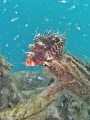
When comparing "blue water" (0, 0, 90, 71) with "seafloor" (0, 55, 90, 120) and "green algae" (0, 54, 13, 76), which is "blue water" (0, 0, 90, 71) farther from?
"seafloor" (0, 55, 90, 120)

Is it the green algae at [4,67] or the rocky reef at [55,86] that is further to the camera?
the green algae at [4,67]

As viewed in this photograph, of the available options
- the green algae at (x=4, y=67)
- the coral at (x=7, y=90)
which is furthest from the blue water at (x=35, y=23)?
the coral at (x=7, y=90)

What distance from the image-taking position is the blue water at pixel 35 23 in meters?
65.4

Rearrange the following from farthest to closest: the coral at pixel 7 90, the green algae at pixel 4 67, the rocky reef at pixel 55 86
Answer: the green algae at pixel 4 67 < the coral at pixel 7 90 < the rocky reef at pixel 55 86

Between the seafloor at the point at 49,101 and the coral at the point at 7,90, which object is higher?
the coral at the point at 7,90

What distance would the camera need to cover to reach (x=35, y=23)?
76.3 metres

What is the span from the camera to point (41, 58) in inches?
207

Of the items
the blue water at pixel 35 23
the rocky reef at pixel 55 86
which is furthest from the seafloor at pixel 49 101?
the blue water at pixel 35 23

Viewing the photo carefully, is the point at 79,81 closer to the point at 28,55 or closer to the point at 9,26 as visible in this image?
the point at 28,55

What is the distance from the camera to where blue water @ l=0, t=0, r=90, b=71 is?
65438mm

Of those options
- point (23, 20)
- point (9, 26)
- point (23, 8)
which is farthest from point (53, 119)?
point (23, 8)

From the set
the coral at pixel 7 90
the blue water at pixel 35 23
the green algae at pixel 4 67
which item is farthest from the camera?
the blue water at pixel 35 23

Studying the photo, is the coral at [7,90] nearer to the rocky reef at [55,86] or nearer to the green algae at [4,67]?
the green algae at [4,67]

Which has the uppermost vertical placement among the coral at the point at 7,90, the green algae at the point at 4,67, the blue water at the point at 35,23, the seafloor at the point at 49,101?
the blue water at the point at 35,23
